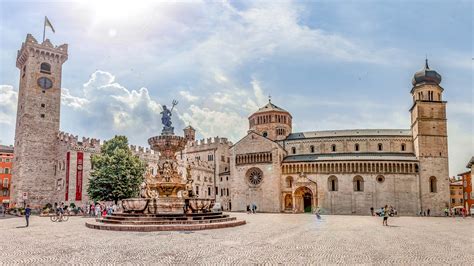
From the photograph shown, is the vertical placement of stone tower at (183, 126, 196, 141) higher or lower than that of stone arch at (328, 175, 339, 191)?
higher

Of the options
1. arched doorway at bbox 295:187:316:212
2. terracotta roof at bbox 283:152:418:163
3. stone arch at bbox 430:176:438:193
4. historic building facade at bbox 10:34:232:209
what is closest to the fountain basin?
historic building facade at bbox 10:34:232:209

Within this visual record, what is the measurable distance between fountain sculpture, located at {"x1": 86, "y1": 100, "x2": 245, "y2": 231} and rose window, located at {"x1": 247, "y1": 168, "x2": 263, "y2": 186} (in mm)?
33039

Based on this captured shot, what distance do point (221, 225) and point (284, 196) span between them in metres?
38.2

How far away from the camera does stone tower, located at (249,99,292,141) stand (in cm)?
6944

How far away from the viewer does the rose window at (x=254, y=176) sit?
200 feet

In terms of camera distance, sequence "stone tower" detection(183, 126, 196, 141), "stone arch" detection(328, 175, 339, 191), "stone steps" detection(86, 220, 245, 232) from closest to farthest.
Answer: "stone steps" detection(86, 220, 245, 232)
"stone arch" detection(328, 175, 339, 191)
"stone tower" detection(183, 126, 196, 141)

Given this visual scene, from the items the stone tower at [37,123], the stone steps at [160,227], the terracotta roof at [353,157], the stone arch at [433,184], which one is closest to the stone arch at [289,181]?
the terracotta roof at [353,157]

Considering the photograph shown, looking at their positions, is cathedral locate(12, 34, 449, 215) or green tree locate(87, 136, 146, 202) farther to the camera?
cathedral locate(12, 34, 449, 215)

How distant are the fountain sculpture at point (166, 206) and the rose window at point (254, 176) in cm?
3304

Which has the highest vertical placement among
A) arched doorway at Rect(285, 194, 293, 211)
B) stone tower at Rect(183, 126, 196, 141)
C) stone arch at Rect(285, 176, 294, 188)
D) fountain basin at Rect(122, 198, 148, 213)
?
stone tower at Rect(183, 126, 196, 141)

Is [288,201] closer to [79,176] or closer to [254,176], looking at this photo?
[254,176]

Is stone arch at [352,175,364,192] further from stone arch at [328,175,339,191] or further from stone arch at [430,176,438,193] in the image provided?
stone arch at [430,176,438,193]

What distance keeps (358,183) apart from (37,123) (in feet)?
157

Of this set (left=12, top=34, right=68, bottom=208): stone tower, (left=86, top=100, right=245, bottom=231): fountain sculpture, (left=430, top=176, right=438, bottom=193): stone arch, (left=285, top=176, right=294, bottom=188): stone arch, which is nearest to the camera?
(left=86, top=100, right=245, bottom=231): fountain sculpture
